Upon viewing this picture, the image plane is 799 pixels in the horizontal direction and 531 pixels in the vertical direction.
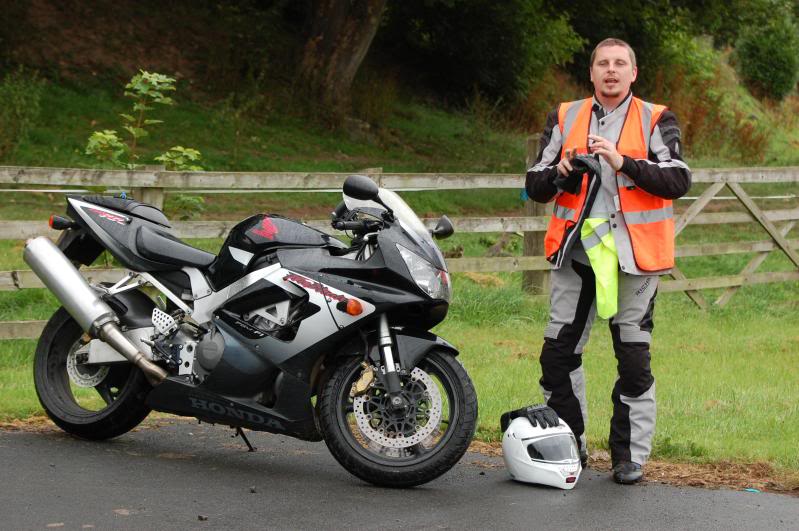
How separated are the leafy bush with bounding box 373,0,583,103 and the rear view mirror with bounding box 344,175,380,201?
22529 millimetres

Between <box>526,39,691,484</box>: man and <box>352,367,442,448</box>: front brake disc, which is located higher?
<box>526,39,691,484</box>: man

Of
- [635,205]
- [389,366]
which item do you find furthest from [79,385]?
[635,205]

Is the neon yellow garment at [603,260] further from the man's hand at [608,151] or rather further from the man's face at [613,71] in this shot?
the man's face at [613,71]

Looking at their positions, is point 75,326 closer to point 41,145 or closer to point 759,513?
point 759,513

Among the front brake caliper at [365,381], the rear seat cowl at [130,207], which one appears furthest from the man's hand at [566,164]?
the rear seat cowl at [130,207]

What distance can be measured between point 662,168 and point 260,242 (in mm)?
1925

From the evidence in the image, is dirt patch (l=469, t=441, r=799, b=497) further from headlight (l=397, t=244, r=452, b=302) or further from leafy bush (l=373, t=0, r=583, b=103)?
leafy bush (l=373, t=0, r=583, b=103)

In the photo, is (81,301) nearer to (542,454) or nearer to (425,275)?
(425,275)

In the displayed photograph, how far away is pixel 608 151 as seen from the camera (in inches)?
237

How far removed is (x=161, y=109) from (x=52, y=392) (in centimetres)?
1489

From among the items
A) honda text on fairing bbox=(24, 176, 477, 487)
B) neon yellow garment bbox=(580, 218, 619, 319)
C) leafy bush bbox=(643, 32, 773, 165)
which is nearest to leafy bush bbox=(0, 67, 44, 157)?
honda text on fairing bbox=(24, 176, 477, 487)

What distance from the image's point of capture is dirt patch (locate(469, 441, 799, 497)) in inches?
244

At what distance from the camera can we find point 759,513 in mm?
5602

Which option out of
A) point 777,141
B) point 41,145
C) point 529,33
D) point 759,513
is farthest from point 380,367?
point 777,141
